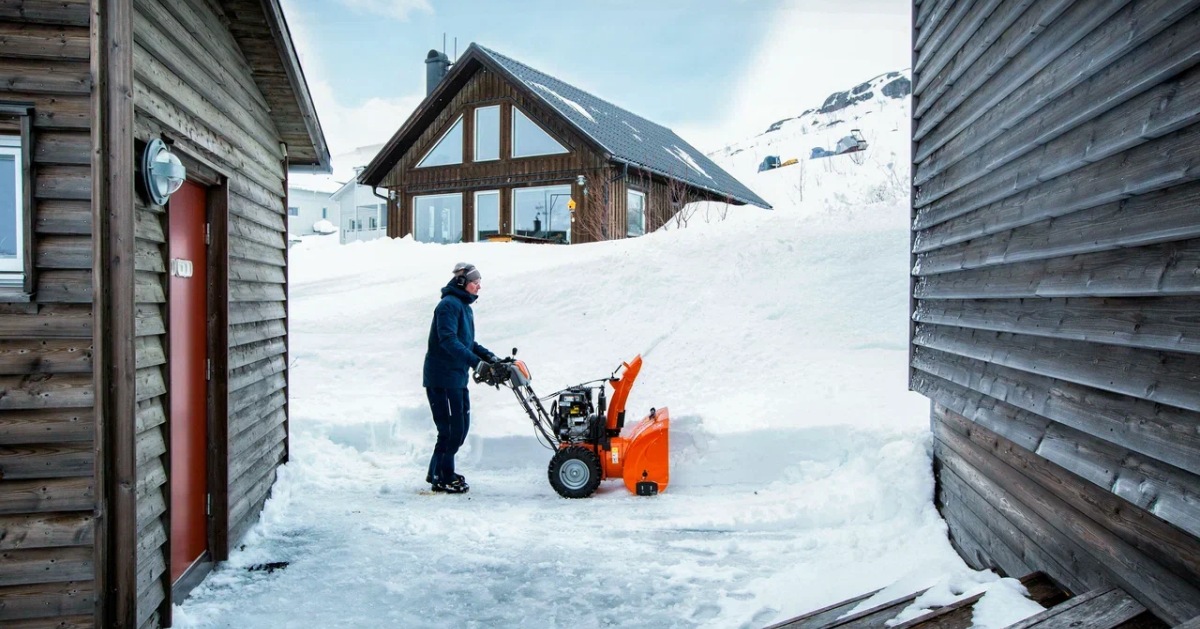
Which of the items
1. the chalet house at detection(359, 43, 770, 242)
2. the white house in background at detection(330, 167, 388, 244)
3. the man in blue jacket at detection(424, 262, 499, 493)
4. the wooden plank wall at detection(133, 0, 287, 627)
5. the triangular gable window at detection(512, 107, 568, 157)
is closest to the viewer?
the wooden plank wall at detection(133, 0, 287, 627)

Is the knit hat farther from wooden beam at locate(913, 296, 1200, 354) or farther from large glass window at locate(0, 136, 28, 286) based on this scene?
wooden beam at locate(913, 296, 1200, 354)

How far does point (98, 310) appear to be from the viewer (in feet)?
11.6

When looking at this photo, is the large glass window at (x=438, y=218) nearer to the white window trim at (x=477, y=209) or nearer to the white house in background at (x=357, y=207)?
the white window trim at (x=477, y=209)

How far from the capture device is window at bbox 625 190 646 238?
65.4 ft

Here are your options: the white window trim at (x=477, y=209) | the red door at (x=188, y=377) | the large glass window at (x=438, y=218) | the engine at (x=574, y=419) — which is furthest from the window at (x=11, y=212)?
the large glass window at (x=438, y=218)

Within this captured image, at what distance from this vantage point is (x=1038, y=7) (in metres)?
3.48

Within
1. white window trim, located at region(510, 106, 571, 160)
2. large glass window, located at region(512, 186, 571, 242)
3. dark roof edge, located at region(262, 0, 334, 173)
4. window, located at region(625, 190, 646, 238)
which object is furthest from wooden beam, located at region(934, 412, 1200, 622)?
white window trim, located at region(510, 106, 571, 160)

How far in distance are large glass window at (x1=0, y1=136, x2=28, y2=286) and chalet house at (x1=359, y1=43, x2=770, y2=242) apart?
15.8 meters

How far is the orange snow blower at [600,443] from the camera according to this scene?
272 inches

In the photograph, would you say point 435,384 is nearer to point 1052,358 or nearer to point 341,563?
point 341,563

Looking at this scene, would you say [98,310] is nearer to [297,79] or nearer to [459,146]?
[297,79]

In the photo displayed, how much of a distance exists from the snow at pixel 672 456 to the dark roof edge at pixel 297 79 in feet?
9.04

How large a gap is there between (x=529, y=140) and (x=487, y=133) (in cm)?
120

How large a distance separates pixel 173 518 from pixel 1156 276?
186 inches
